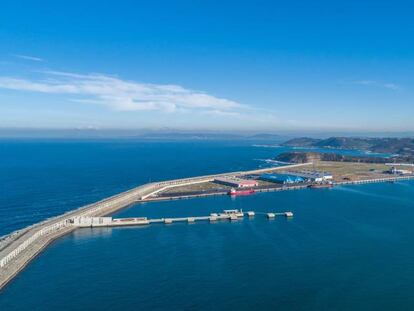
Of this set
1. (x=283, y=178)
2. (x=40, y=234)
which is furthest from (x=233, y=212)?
(x=283, y=178)

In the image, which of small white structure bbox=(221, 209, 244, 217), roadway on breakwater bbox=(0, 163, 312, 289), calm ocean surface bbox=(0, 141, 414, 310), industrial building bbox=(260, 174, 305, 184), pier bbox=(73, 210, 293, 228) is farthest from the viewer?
industrial building bbox=(260, 174, 305, 184)

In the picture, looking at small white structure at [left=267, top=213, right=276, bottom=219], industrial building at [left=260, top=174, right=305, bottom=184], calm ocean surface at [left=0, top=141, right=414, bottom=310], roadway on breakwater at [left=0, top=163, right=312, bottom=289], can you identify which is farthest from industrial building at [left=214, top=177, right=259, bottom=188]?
small white structure at [left=267, top=213, right=276, bottom=219]

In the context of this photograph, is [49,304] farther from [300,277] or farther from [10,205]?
[10,205]

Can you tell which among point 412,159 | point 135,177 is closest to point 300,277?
point 135,177

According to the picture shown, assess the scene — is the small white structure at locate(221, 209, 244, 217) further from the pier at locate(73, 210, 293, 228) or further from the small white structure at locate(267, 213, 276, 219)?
the small white structure at locate(267, 213, 276, 219)

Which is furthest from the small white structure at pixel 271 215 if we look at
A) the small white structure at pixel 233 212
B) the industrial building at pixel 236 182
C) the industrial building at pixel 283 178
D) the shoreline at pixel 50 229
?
the industrial building at pixel 283 178

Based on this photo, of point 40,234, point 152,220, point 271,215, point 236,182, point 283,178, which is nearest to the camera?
point 40,234

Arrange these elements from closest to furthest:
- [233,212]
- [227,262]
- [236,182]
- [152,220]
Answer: [227,262], [152,220], [233,212], [236,182]

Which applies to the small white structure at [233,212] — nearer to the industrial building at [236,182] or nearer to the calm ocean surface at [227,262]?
the calm ocean surface at [227,262]

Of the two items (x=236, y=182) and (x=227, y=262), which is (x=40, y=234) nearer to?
(x=227, y=262)

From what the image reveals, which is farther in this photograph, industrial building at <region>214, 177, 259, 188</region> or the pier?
industrial building at <region>214, 177, 259, 188</region>
